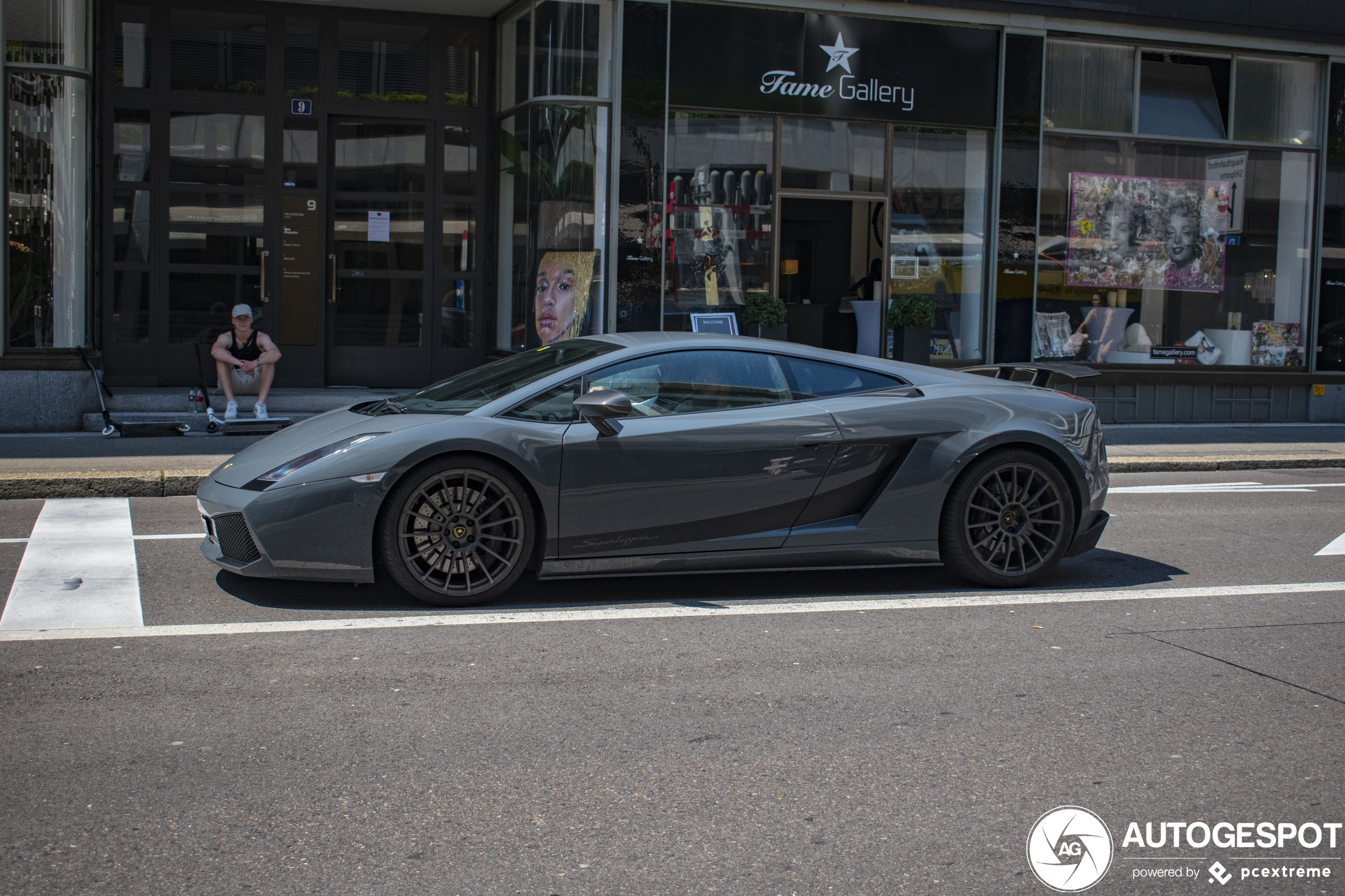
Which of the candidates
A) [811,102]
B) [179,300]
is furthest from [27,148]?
[811,102]

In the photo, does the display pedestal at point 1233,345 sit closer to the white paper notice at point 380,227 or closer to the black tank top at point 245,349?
the white paper notice at point 380,227

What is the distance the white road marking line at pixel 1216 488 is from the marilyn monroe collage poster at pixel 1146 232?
4.63 m

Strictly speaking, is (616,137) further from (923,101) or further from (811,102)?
(923,101)

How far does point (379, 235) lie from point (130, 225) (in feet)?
8.37

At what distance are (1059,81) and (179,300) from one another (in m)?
10.2

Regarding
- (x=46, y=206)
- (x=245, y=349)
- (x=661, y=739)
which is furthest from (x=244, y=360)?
(x=661, y=739)

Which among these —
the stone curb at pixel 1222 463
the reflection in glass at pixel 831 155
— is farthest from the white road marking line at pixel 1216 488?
the reflection in glass at pixel 831 155

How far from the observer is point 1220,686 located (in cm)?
480

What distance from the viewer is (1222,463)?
11766 millimetres

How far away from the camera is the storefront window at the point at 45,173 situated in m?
11.6

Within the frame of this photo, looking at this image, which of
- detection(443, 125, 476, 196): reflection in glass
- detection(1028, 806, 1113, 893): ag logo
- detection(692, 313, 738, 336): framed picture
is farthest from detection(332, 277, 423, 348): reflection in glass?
detection(1028, 806, 1113, 893): ag logo

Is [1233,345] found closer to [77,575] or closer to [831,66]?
[831,66]

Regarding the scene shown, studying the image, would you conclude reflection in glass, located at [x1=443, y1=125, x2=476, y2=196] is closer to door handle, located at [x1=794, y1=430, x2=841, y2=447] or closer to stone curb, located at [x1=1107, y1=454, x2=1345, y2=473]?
stone curb, located at [x1=1107, y1=454, x2=1345, y2=473]

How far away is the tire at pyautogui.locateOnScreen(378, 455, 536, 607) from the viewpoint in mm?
5555
